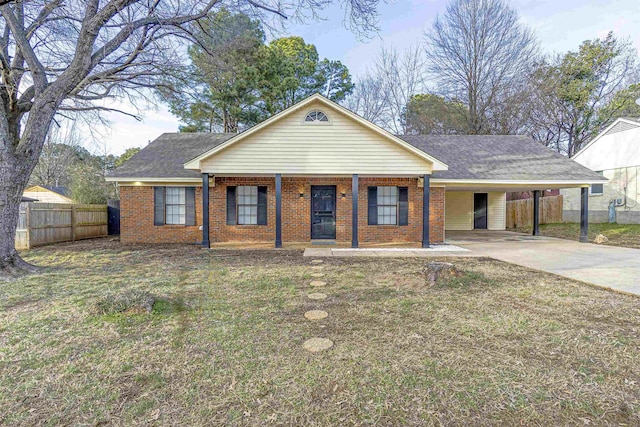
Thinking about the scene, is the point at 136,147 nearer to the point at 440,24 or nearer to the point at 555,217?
the point at 440,24

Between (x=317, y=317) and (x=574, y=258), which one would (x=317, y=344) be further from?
(x=574, y=258)

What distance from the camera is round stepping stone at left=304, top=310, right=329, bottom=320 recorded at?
159 inches

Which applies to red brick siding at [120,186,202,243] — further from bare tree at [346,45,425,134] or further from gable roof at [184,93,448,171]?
bare tree at [346,45,425,134]

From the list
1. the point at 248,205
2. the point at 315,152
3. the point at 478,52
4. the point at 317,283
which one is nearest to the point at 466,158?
the point at 315,152

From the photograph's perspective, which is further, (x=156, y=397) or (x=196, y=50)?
(x=196, y=50)

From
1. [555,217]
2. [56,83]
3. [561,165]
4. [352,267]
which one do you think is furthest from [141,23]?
[555,217]

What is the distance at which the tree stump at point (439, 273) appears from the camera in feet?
18.3

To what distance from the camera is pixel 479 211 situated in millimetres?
16031

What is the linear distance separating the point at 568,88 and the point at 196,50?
23493 mm

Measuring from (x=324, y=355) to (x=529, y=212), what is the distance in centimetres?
1889

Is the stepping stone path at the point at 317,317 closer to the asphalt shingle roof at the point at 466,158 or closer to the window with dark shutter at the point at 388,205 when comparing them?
the window with dark shutter at the point at 388,205

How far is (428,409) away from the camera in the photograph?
87.7 inches

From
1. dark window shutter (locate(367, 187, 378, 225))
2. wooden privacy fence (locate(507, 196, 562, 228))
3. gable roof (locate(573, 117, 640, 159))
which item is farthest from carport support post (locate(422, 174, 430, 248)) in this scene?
gable roof (locate(573, 117, 640, 159))

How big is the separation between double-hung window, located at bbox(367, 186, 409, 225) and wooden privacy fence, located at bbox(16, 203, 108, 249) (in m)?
11.0
